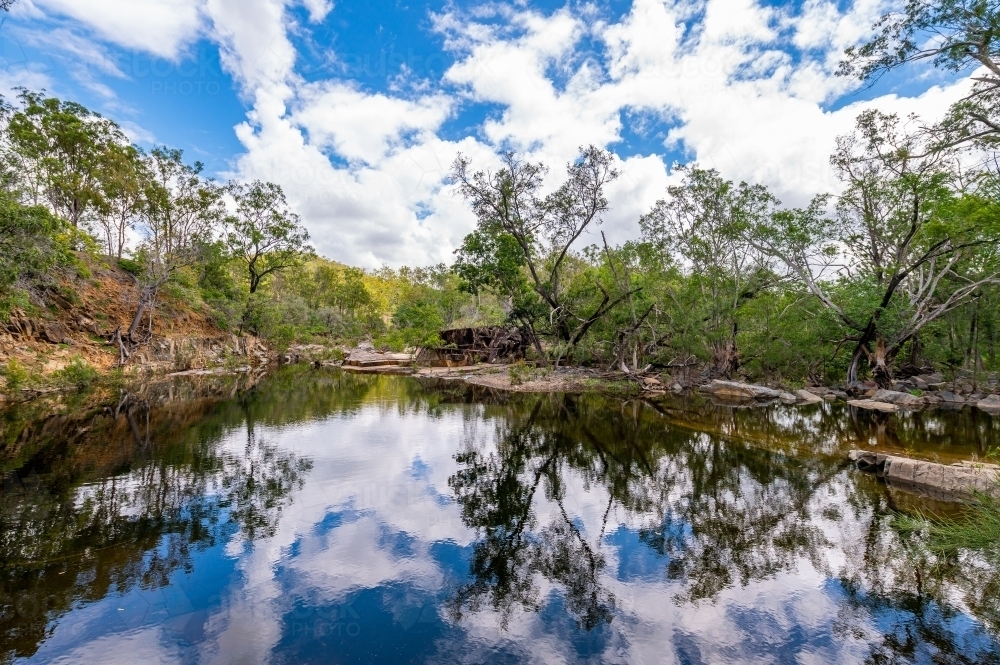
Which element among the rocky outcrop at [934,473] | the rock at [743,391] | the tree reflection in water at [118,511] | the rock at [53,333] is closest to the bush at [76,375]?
the rock at [53,333]

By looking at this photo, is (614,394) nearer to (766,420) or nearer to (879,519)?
(766,420)

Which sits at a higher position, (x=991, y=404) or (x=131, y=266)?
(x=131, y=266)

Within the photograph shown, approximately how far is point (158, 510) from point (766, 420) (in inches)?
658

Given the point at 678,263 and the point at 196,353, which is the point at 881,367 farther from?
the point at 196,353

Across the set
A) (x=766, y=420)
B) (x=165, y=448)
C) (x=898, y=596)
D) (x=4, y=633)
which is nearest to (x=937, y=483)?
(x=898, y=596)

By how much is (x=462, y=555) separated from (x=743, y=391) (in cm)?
1883

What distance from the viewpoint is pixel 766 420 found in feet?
50.2

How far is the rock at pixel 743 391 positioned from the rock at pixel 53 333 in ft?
99.6

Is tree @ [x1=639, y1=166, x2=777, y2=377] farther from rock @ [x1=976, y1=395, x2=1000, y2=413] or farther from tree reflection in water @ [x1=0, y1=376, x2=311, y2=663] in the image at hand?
tree reflection in water @ [x1=0, y1=376, x2=311, y2=663]

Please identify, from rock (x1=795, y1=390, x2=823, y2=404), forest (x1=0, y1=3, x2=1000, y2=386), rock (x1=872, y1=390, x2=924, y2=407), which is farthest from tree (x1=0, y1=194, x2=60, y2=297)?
rock (x1=872, y1=390, x2=924, y2=407)

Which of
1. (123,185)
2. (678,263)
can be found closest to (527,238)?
(678,263)

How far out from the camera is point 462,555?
579cm

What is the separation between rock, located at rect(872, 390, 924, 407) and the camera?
1817cm

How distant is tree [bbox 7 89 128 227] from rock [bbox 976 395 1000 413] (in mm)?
43587
